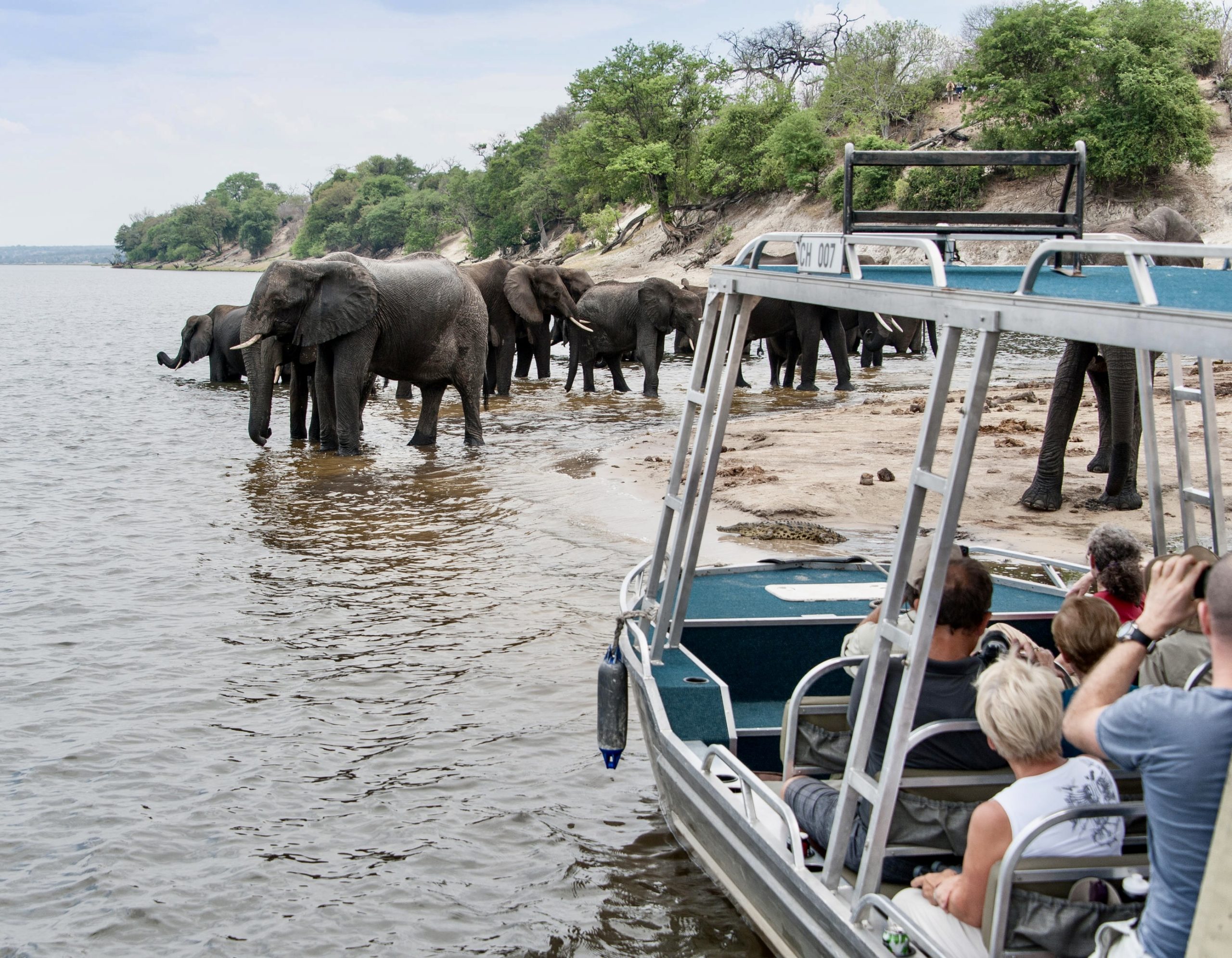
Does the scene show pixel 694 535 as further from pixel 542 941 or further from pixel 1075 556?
pixel 1075 556

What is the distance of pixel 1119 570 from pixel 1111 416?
6678mm

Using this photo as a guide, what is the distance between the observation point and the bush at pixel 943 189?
138ft

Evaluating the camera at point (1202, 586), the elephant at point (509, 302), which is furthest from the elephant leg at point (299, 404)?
the camera at point (1202, 586)

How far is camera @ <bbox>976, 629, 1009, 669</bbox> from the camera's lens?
14.0 ft

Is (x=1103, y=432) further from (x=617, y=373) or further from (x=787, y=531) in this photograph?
(x=617, y=373)

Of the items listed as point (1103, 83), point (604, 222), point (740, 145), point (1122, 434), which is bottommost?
point (1122, 434)

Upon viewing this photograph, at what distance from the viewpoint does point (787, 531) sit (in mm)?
10531

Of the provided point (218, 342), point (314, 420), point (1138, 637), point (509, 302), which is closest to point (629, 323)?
point (509, 302)

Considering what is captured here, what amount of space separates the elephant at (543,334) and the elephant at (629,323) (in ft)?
2.21

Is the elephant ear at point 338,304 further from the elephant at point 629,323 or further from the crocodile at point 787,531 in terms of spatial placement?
the elephant at point 629,323

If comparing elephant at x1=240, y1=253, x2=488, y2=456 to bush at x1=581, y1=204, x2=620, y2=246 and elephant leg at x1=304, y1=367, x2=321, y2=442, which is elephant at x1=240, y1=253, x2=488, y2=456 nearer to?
elephant leg at x1=304, y1=367, x2=321, y2=442

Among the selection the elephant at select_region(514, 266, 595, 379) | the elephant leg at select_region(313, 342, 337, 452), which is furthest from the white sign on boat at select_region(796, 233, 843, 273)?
the elephant at select_region(514, 266, 595, 379)

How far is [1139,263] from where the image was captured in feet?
10.2

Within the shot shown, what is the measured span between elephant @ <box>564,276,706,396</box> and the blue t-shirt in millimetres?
19073
